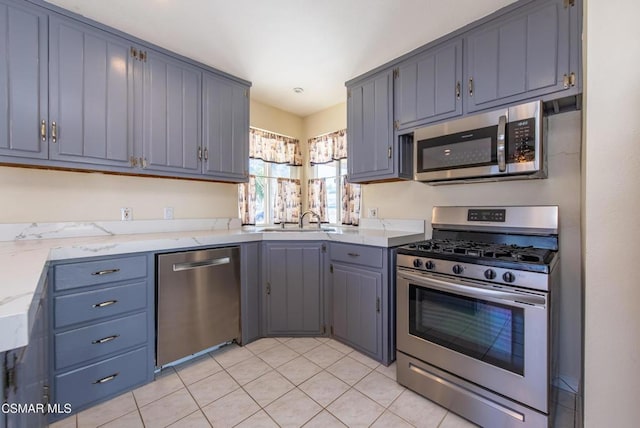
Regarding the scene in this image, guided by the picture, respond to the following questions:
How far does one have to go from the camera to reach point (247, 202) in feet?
10.3

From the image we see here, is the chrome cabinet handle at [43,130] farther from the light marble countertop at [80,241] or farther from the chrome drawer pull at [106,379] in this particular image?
the chrome drawer pull at [106,379]

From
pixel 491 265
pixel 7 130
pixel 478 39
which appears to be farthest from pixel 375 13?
pixel 7 130

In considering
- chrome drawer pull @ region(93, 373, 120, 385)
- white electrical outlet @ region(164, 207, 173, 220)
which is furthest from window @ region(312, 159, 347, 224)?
chrome drawer pull @ region(93, 373, 120, 385)

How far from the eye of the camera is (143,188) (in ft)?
7.88

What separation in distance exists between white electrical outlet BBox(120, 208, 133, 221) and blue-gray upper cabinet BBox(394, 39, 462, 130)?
7.84ft

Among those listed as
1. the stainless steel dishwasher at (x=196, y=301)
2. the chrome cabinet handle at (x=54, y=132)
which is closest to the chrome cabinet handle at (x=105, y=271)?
the stainless steel dishwasher at (x=196, y=301)

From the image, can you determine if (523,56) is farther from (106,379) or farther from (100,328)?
(106,379)

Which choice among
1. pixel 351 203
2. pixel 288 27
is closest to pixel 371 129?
pixel 351 203

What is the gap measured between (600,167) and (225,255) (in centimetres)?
223

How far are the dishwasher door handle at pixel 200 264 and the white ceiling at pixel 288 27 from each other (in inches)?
68.0

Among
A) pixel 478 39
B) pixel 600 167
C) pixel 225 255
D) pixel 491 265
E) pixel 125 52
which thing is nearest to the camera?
pixel 600 167

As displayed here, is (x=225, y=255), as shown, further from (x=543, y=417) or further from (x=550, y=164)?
(x=550, y=164)

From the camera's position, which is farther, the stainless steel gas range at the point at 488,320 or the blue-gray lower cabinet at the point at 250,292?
the blue-gray lower cabinet at the point at 250,292

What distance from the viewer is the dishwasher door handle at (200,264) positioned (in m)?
1.97
